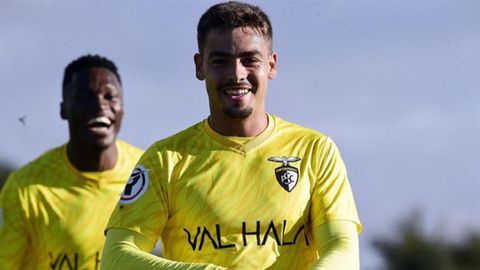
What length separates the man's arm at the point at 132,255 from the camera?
28.8 ft

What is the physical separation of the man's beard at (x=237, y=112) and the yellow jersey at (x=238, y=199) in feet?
0.58

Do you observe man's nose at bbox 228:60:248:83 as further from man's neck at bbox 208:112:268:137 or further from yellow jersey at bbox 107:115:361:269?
yellow jersey at bbox 107:115:361:269

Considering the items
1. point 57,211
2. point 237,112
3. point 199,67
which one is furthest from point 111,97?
point 237,112

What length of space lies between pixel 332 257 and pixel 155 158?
3.98ft

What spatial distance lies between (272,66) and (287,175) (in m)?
0.67

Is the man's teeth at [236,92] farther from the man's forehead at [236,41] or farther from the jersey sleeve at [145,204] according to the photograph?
the jersey sleeve at [145,204]

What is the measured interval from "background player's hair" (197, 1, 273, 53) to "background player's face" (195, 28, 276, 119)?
38mm

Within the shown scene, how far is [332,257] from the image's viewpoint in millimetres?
8844

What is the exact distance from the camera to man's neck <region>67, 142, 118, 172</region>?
13.1 metres

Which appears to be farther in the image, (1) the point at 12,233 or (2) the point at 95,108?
(2) the point at 95,108

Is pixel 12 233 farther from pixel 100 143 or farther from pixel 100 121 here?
pixel 100 121

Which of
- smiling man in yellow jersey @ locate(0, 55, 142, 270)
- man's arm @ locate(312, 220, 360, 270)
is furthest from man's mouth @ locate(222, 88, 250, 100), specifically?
smiling man in yellow jersey @ locate(0, 55, 142, 270)

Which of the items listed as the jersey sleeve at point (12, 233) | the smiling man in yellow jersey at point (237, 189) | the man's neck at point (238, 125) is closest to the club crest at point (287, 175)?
the smiling man in yellow jersey at point (237, 189)

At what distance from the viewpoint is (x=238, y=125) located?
30.7 ft
